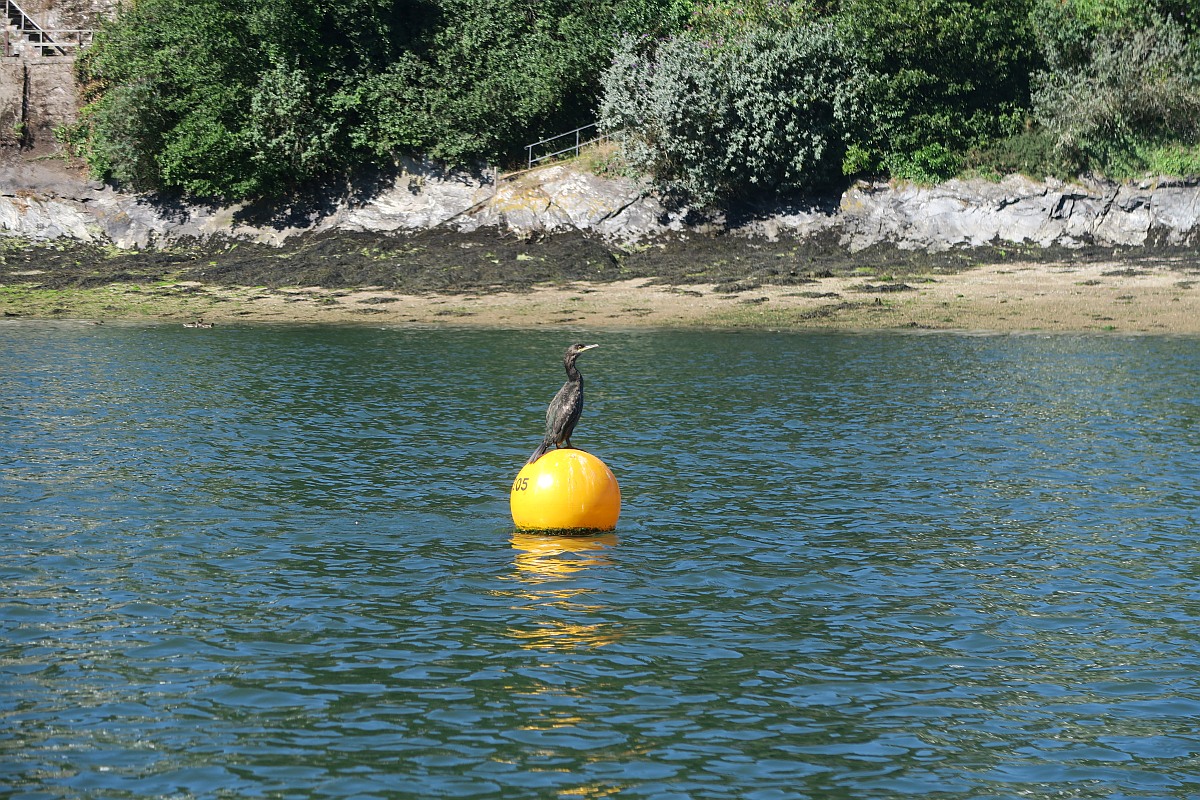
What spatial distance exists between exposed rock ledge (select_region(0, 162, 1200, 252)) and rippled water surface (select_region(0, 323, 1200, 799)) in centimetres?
1661

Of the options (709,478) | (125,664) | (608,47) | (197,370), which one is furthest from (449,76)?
(125,664)

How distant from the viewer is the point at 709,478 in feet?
62.7

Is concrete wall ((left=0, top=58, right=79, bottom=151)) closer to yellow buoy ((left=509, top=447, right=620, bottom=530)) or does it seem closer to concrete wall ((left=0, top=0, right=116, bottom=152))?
concrete wall ((left=0, top=0, right=116, bottom=152))

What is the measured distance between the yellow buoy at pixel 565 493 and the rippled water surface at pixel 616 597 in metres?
0.29

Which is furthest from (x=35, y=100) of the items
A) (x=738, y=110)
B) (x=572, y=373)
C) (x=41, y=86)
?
(x=572, y=373)

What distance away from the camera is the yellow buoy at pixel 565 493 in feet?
50.9

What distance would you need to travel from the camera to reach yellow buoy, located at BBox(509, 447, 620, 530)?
15.5 m

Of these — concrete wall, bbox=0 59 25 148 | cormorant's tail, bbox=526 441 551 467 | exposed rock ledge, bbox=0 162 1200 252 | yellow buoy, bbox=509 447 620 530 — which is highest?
concrete wall, bbox=0 59 25 148

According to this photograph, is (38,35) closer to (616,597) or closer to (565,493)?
(565,493)

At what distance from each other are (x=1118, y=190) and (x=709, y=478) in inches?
1118

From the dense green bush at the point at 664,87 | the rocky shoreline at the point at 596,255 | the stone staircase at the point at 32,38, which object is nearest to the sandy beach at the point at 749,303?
the rocky shoreline at the point at 596,255

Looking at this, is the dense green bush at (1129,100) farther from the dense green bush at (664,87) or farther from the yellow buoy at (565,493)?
the yellow buoy at (565,493)

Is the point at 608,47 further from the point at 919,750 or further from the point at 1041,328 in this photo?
the point at 919,750

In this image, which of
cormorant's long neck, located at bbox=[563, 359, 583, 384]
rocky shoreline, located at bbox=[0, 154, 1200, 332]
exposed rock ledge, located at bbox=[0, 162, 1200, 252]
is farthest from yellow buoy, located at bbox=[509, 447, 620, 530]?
exposed rock ledge, located at bbox=[0, 162, 1200, 252]
